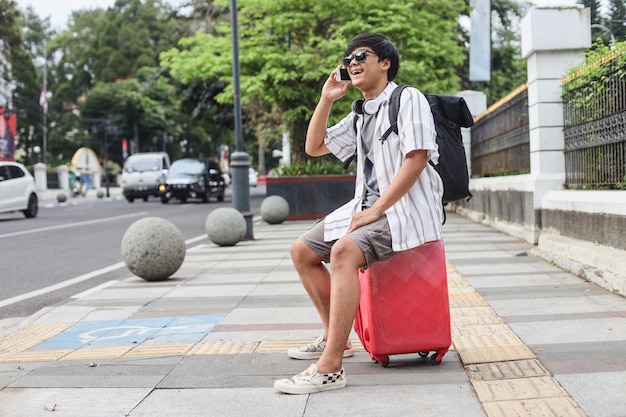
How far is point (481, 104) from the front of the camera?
1941 centimetres

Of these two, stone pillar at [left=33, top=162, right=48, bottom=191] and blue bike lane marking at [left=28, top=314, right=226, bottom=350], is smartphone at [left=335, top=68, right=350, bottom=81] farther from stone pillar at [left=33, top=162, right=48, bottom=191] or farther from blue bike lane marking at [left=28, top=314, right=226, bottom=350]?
stone pillar at [left=33, top=162, right=48, bottom=191]

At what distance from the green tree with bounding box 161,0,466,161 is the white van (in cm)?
1211

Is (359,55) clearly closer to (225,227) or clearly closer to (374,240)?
(374,240)

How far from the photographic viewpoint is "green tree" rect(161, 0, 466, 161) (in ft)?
73.5

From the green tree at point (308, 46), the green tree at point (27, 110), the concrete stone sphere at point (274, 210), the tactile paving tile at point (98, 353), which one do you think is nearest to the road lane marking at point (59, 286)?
the tactile paving tile at point (98, 353)

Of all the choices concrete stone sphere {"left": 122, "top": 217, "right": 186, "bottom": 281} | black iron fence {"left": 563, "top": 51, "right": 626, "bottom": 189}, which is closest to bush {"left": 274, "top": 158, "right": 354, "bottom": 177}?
black iron fence {"left": 563, "top": 51, "right": 626, "bottom": 189}

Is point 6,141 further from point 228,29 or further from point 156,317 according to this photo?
point 156,317

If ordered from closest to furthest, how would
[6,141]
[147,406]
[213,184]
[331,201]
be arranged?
1. [147,406]
2. [331,201]
3. [213,184]
4. [6,141]

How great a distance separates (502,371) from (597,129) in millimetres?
5087

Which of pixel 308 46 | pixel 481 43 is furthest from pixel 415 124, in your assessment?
pixel 308 46

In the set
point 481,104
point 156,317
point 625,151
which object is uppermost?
point 481,104

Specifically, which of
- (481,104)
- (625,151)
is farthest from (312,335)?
(481,104)

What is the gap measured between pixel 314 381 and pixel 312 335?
152 cm

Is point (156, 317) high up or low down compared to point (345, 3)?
down
